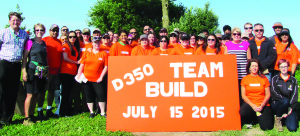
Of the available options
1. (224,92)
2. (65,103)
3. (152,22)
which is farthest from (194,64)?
(152,22)

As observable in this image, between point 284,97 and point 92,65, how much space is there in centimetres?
413

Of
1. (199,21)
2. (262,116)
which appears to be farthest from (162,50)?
(199,21)

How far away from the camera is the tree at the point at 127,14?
90.4ft

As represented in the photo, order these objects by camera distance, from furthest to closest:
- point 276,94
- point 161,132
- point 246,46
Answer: point 246,46, point 276,94, point 161,132

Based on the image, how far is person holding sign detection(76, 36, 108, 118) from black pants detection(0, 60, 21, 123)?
4.32 ft

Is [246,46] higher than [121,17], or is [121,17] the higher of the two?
[121,17]

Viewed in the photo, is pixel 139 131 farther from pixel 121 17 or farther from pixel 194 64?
pixel 121 17

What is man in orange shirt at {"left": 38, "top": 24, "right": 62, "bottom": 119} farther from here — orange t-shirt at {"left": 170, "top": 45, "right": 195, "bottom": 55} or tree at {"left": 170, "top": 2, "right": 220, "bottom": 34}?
tree at {"left": 170, "top": 2, "right": 220, "bottom": 34}

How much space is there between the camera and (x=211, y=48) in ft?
18.2

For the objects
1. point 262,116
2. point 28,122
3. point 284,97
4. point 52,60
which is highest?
point 52,60

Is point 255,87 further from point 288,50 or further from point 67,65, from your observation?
point 67,65

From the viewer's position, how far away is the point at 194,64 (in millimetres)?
4855

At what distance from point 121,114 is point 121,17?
961 inches

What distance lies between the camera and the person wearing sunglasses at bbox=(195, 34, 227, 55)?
547 cm
